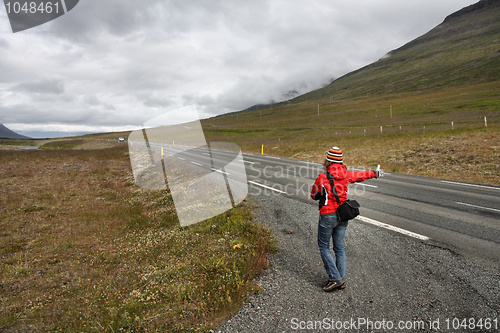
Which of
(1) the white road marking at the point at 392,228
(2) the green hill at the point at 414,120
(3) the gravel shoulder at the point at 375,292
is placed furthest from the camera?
(2) the green hill at the point at 414,120

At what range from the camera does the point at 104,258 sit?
22.9 ft

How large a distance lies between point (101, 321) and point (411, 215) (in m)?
8.51

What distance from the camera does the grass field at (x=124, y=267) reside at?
407 cm

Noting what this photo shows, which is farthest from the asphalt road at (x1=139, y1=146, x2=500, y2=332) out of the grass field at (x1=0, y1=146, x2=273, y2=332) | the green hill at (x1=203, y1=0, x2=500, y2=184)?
the green hill at (x1=203, y1=0, x2=500, y2=184)

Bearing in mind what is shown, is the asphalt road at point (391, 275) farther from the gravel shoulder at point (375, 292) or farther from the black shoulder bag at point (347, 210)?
the black shoulder bag at point (347, 210)

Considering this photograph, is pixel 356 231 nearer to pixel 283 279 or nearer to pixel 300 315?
pixel 283 279

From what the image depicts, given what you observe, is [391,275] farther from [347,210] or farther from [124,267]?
[124,267]

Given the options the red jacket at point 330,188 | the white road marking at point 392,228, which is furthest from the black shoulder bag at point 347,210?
the white road marking at point 392,228

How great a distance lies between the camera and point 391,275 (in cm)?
460

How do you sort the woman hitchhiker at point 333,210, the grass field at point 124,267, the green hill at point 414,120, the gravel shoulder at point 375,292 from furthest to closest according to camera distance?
the green hill at point 414,120, the woman hitchhiker at point 333,210, the grass field at point 124,267, the gravel shoulder at point 375,292

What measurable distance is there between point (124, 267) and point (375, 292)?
18.3 feet

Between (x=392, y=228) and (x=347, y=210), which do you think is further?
(x=392, y=228)

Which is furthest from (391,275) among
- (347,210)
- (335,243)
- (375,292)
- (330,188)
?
(330,188)

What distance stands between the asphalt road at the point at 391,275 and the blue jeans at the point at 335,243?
33 centimetres
